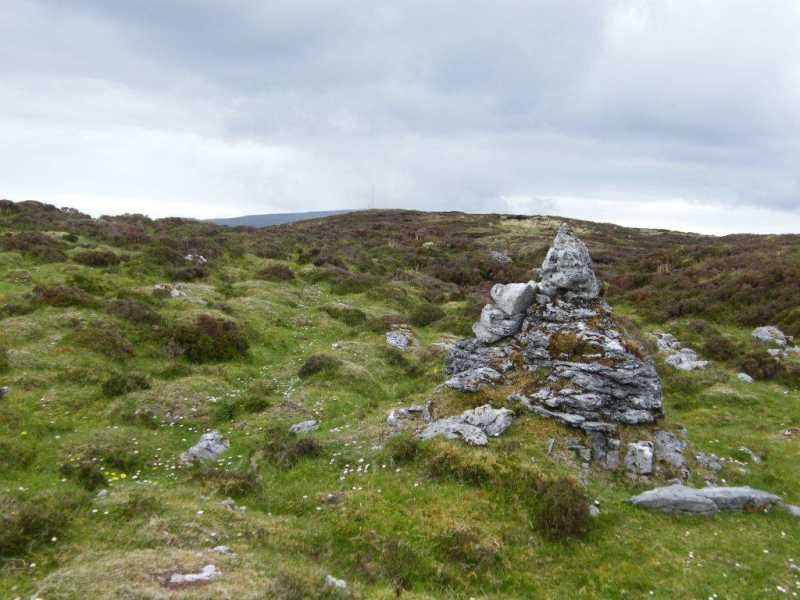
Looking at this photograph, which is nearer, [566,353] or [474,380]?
[566,353]

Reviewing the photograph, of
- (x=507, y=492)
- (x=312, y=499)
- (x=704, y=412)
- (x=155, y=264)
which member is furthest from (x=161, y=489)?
(x=155, y=264)

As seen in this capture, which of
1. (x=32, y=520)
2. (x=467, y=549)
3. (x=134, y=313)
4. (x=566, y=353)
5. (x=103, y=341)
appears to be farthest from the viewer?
(x=134, y=313)

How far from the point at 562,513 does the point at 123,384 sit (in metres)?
16.4

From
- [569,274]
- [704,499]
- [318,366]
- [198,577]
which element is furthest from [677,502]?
[318,366]

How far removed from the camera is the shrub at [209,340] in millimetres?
24812

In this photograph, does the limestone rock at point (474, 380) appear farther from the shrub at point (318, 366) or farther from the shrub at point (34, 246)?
the shrub at point (34, 246)

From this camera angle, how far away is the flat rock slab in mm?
14328

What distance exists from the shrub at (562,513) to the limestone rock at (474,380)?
5534 millimetres

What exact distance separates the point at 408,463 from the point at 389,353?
40.2ft

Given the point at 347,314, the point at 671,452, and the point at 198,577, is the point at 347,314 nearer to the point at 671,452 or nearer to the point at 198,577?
the point at 671,452

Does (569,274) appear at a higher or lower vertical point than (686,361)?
higher

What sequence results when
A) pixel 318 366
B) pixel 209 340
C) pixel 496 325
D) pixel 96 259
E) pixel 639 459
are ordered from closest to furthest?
pixel 639 459 < pixel 496 325 < pixel 318 366 < pixel 209 340 < pixel 96 259

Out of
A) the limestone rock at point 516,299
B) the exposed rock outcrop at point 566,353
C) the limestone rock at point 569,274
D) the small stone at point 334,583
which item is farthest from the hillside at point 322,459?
the limestone rock at point 516,299

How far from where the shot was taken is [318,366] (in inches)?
945
